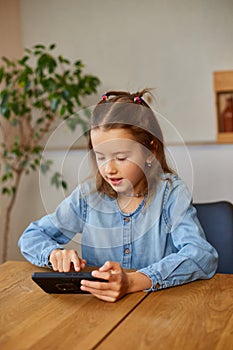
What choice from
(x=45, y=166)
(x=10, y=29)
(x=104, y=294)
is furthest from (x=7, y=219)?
(x=104, y=294)

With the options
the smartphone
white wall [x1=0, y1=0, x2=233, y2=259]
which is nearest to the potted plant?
white wall [x1=0, y1=0, x2=233, y2=259]

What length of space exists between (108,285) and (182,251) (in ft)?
0.92

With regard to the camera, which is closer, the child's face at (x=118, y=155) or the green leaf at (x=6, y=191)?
the child's face at (x=118, y=155)

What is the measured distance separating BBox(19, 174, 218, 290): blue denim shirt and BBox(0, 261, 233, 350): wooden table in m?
0.22

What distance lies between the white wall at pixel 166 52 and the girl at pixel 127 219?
142 cm

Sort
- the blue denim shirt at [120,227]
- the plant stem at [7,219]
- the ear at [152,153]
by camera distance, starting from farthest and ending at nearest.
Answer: the plant stem at [7,219] < the blue denim shirt at [120,227] < the ear at [152,153]

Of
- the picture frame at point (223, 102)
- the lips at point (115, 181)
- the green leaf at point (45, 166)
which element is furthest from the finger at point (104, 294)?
the picture frame at point (223, 102)

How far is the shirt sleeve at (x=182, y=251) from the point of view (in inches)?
58.7

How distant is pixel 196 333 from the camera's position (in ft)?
3.87

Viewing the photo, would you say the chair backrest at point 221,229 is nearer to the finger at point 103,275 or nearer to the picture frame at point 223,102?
the finger at point 103,275

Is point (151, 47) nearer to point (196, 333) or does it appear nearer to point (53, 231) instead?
point (53, 231)

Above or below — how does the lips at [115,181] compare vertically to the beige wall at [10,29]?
below

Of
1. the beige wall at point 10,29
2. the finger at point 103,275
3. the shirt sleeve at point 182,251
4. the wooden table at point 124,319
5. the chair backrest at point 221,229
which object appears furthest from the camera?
the beige wall at point 10,29

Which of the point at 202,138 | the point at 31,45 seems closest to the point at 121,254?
the point at 202,138
